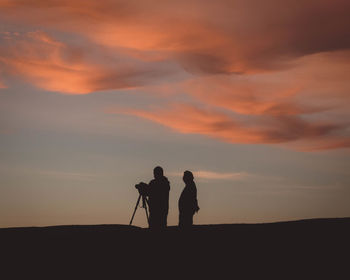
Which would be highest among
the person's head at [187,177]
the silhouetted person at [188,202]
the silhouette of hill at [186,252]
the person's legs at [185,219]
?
the person's head at [187,177]

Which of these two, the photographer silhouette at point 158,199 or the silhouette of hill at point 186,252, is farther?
the photographer silhouette at point 158,199

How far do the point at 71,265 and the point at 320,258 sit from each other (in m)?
7.86

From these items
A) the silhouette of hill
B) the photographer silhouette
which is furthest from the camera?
the silhouette of hill

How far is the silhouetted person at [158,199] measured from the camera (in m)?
20.0

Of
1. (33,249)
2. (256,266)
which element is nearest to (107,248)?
(33,249)

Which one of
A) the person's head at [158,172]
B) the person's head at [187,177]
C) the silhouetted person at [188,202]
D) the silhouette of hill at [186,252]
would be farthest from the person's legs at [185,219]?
the person's head at [158,172]

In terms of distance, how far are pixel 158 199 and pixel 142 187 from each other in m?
1.37

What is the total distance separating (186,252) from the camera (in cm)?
1828

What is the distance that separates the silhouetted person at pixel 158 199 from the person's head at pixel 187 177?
65 cm

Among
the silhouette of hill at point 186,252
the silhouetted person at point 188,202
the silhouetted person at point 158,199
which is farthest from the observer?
the silhouetted person at point 188,202

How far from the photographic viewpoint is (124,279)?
1573 centimetres

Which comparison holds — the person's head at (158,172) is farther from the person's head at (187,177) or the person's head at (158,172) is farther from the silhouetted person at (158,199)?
the person's head at (187,177)

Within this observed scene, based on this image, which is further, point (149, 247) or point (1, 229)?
point (1, 229)

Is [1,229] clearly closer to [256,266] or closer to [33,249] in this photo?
[33,249]
